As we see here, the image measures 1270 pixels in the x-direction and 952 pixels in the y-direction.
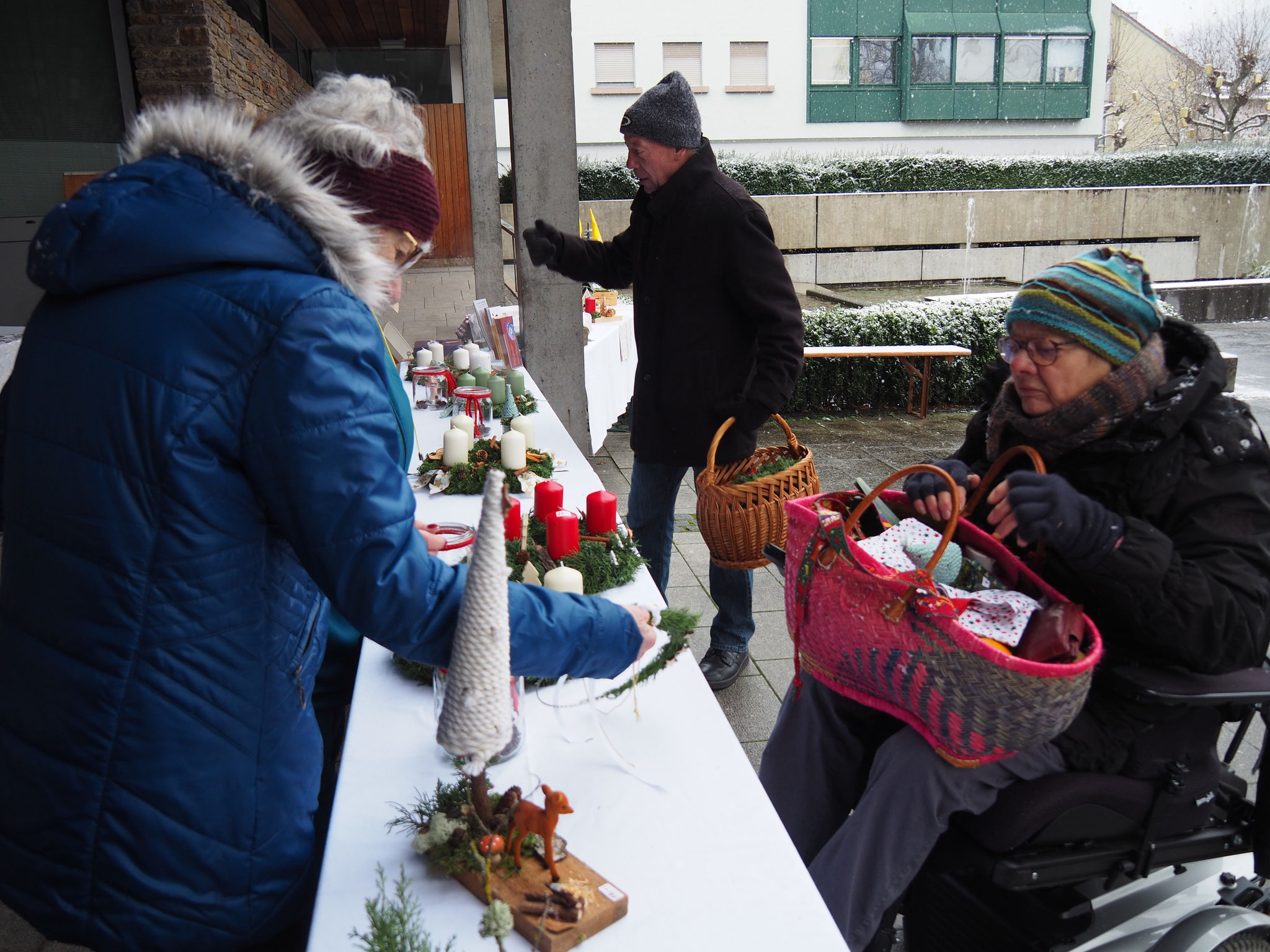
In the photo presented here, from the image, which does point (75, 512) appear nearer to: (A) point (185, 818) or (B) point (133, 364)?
(B) point (133, 364)

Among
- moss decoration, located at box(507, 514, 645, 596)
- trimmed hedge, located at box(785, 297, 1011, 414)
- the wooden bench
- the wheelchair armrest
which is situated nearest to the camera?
the wheelchair armrest

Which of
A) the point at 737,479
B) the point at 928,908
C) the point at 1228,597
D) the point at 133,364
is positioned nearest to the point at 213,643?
the point at 133,364

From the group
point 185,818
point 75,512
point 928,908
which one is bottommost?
point 928,908

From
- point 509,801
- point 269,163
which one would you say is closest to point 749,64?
point 269,163

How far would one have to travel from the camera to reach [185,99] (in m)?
1.22

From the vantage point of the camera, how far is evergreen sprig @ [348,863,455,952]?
1035 mm

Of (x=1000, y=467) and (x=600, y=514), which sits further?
(x=600, y=514)

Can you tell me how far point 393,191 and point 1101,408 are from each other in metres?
1.39

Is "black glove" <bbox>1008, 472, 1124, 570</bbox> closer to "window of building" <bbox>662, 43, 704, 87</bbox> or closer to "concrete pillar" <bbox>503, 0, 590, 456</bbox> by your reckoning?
"concrete pillar" <bbox>503, 0, 590, 456</bbox>

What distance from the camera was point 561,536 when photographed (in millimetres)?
2043

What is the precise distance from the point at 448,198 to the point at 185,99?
17.6 metres

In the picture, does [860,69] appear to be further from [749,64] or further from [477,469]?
[477,469]

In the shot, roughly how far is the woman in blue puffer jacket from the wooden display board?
30 centimetres

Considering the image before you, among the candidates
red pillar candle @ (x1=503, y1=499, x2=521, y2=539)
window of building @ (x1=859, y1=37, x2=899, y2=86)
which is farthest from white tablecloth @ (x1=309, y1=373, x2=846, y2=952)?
window of building @ (x1=859, y1=37, x2=899, y2=86)
